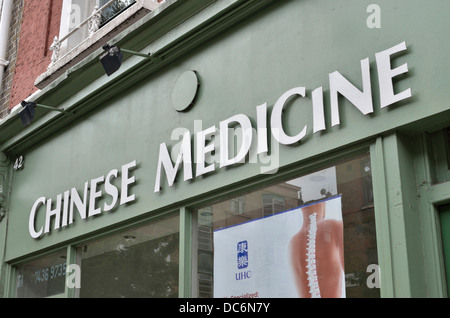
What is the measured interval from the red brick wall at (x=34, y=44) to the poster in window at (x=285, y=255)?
5.39 m

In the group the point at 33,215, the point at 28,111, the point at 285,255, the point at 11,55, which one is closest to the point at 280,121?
the point at 285,255

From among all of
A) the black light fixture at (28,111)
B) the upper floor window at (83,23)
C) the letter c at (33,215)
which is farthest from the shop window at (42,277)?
the upper floor window at (83,23)

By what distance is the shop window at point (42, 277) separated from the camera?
829 centimetres

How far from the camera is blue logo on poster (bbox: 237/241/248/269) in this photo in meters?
5.94

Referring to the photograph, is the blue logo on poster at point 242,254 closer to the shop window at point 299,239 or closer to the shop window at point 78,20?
the shop window at point 299,239

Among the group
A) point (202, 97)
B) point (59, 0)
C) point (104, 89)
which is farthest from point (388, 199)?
point (59, 0)

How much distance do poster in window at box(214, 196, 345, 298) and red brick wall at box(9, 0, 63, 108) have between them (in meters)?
5.39

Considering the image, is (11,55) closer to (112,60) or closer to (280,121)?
(112,60)

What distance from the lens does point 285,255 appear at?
5.62m

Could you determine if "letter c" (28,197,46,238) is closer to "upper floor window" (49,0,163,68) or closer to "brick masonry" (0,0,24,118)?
"upper floor window" (49,0,163,68)

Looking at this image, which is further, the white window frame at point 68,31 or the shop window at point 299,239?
the white window frame at point 68,31

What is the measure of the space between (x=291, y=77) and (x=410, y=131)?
135 cm

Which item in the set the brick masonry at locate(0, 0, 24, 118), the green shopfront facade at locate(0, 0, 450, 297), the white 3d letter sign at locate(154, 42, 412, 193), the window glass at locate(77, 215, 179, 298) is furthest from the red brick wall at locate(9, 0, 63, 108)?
the white 3d letter sign at locate(154, 42, 412, 193)

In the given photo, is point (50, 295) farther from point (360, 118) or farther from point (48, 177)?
point (360, 118)
